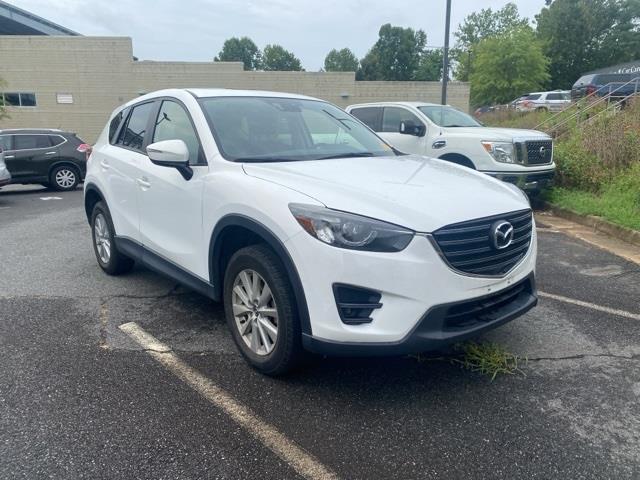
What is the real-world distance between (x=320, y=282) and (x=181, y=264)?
1.58m

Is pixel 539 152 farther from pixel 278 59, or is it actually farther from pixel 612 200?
pixel 278 59

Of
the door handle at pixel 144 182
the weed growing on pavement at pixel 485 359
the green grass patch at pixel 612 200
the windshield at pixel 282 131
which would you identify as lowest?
the weed growing on pavement at pixel 485 359

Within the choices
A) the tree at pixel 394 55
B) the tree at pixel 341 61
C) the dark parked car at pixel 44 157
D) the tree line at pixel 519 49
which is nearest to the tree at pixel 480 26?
the tree line at pixel 519 49

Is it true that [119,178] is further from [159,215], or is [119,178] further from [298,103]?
[298,103]

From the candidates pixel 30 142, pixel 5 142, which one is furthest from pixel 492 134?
pixel 5 142

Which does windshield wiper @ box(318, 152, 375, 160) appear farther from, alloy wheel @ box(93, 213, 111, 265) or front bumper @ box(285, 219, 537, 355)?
alloy wheel @ box(93, 213, 111, 265)

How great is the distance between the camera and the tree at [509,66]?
121 feet

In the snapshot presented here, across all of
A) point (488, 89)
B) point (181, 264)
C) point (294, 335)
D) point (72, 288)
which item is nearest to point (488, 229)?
point (294, 335)

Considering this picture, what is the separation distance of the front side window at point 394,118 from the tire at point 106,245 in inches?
240

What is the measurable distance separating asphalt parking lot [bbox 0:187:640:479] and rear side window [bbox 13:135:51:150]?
10410 mm

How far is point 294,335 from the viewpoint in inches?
116

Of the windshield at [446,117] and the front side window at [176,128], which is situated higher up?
the windshield at [446,117]

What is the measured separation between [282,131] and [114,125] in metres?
2.22

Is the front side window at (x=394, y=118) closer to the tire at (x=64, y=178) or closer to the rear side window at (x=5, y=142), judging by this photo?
the tire at (x=64, y=178)
